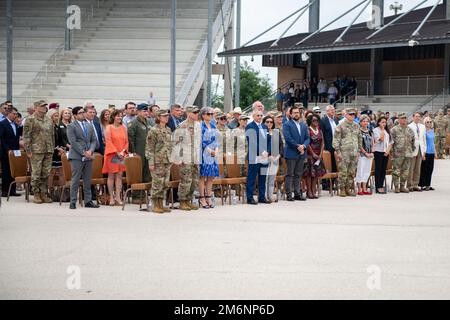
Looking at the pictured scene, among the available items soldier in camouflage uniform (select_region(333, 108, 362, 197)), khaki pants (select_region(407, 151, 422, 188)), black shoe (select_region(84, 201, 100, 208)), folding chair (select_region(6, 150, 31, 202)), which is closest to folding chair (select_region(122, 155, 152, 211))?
black shoe (select_region(84, 201, 100, 208))

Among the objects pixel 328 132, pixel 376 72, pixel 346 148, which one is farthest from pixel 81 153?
pixel 376 72

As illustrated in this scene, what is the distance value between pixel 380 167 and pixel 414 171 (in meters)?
1.19

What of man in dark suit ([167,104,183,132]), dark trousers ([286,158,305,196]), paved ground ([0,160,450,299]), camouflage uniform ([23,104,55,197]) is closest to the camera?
paved ground ([0,160,450,299])

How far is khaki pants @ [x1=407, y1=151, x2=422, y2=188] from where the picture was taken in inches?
801

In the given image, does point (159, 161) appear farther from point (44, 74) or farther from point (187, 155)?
point (44, 74)

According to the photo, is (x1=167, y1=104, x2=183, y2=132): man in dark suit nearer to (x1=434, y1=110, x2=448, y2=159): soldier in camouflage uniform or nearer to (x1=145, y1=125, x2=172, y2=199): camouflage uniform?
(x1=145, y1=125, x2=172, y2=199): camouflage uniform

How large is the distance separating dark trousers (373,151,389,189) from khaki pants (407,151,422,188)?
777 millimetres

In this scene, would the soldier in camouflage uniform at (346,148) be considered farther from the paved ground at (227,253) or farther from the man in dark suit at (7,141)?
the man in dark suit at (7,141)

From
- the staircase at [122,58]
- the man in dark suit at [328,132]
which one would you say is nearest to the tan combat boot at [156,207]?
the man in dark suit at [328,132]

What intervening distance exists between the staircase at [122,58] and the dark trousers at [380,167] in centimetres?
1647

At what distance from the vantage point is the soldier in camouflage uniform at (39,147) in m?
16.2

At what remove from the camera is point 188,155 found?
50.9ft

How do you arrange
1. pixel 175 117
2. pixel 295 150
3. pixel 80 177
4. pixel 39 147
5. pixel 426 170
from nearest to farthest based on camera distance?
1. pixel 80 177
2. pixel 39 147
3. pixel 175 117
4. pixel 295 150
5. pixel 426 170

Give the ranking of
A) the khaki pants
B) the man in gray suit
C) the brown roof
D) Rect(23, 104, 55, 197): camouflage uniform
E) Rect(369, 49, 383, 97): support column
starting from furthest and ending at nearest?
Rect(369, 49, 383, 97): support column, the brown roof, the khaki pants, Rect(23, 104, 55, 197): camouflage uniform, the man in gray suit
